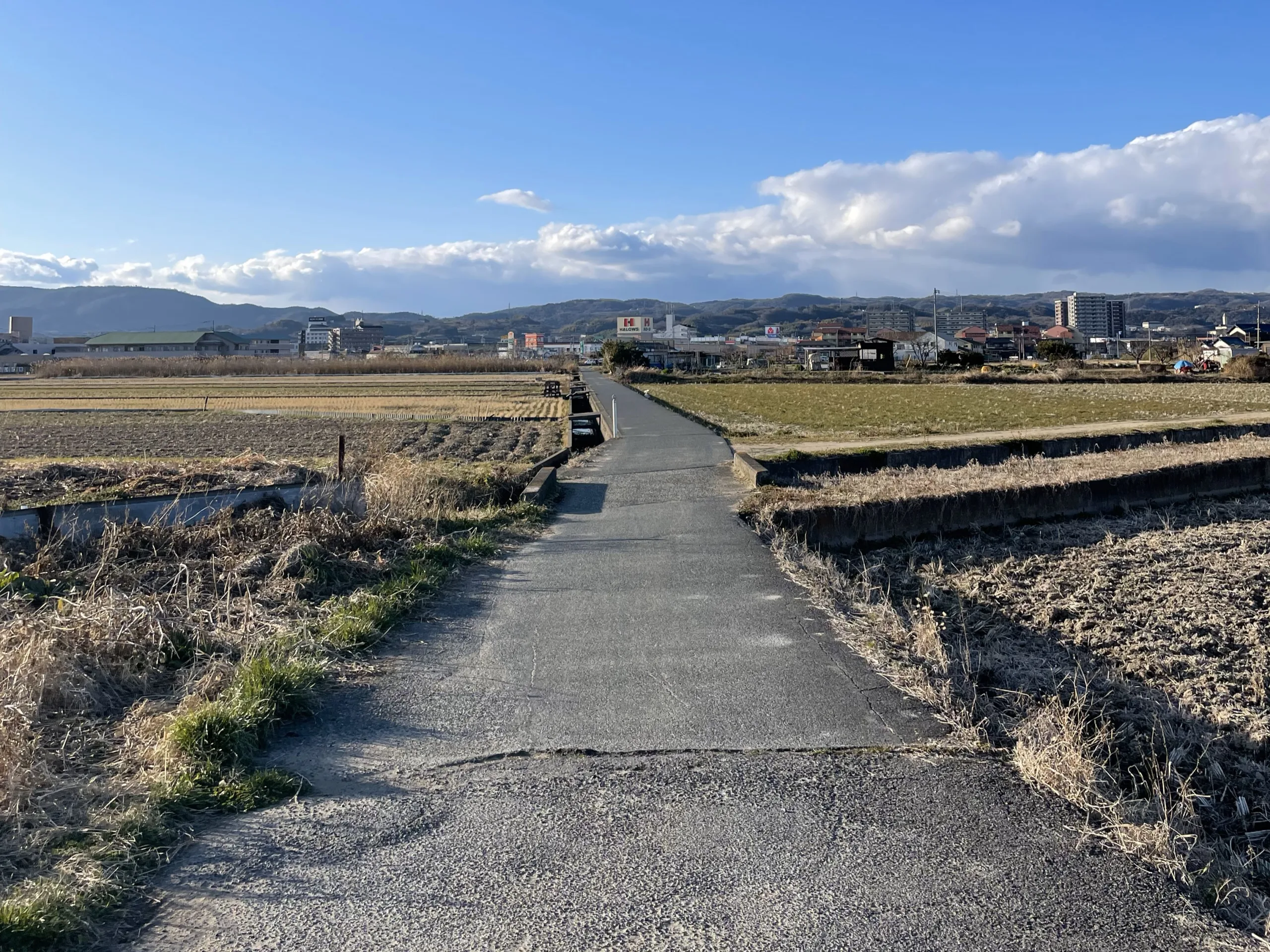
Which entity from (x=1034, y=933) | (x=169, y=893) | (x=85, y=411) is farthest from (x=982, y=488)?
(x=85, y=411)

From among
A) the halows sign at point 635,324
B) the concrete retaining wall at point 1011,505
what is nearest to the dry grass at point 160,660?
the concrete retaining wall at point 1011,505

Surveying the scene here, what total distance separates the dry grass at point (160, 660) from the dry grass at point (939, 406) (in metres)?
14.5

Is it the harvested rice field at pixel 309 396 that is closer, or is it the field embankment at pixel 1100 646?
the field embankment at pixel 1100 646

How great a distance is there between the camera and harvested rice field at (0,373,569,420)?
40125 millimetres

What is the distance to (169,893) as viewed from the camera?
10.5ft

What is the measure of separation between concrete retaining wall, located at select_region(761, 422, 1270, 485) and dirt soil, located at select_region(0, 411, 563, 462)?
22.0ft

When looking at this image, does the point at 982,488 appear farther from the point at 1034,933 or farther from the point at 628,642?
the point at 1034,933

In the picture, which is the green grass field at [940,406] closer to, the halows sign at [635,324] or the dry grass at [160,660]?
the dry grass at [160,660]

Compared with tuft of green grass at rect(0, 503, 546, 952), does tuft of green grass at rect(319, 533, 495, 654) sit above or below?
above

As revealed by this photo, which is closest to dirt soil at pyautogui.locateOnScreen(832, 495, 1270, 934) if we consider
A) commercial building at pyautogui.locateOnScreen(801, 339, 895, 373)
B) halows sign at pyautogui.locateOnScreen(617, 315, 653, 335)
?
commercial building at pyautogui.locateOnScreen(801, 339, 895, 373)

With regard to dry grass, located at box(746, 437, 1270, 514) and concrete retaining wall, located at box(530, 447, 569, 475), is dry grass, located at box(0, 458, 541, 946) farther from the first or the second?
concrete retaining wall, located at box(530, 447, 569, 475)

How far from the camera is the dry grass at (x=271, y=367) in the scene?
89500 millimetres

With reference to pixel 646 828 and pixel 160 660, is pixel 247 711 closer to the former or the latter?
pixel 160 660

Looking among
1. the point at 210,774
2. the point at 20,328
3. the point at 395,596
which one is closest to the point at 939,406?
the point at 395,596
